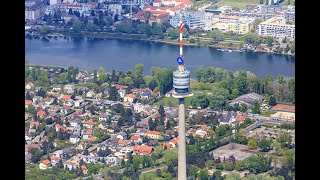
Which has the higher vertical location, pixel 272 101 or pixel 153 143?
pixel 272 101

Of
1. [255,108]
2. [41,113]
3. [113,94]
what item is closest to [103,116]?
[41,113]

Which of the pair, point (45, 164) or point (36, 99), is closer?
point (45, 164)

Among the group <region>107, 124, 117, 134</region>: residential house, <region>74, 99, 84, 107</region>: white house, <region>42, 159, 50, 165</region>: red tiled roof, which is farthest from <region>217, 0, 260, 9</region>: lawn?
<region>42, 159, 50, 165</region>: red tiled roof

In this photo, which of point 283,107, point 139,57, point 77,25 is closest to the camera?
point 283,107

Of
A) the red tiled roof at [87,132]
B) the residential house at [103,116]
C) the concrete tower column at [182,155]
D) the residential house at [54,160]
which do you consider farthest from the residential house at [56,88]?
the concrete tower column at [182,155]

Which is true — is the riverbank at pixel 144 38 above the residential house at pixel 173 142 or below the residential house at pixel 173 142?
above

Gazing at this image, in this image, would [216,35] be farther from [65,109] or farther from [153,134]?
[153,134]

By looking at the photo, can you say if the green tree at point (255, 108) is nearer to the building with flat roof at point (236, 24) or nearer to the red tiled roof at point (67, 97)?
the red tiled roof at point (67, 97)

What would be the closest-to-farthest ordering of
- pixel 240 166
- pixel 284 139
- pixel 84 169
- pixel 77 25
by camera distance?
pixel 240 166, pixel 84 169, pixel 284 139, pixel 77 25
